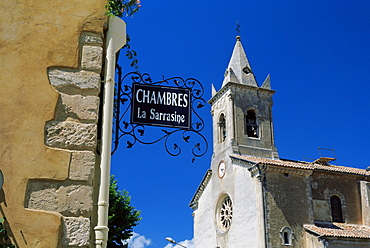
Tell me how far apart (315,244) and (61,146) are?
79.1ft

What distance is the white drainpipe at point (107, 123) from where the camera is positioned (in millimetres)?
4152

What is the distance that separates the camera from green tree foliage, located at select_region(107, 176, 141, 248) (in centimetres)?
2084

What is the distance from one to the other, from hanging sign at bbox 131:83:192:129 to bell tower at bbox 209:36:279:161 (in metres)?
26.0

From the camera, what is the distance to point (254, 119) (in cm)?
3378

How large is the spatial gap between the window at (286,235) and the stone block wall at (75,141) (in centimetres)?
2359

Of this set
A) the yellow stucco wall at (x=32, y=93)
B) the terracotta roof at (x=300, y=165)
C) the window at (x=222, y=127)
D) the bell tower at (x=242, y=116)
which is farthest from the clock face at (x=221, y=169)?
the yellow stucco wall at (x=32, y=93)

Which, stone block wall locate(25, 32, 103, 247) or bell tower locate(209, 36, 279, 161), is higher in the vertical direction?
bell tower locate(209, 36, 279, 161)

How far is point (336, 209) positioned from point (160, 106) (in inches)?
1068

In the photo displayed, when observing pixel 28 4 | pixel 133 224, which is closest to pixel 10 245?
pixel 28 4

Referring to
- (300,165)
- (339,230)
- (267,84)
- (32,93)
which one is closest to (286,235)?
(339,230)

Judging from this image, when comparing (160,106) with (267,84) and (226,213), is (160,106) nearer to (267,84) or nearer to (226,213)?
(226,213)

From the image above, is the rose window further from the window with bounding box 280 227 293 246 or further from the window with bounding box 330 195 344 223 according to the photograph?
the window with bounding box 330 195 344 223

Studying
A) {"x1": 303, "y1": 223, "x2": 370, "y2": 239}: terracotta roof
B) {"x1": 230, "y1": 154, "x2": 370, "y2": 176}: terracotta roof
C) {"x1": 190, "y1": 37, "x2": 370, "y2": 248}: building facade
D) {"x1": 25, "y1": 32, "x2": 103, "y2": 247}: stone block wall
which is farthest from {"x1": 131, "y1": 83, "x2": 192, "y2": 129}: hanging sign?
{"x1": 230, "y1": 154, "x2": 370, "y2": 176}: terracotta roof

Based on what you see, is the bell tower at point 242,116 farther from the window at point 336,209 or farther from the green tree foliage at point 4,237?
the green tree foliage at point 4,237
